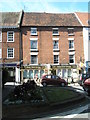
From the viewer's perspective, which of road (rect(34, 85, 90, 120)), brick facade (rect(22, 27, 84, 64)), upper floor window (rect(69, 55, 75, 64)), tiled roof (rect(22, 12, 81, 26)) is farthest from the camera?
tiled roof (rect(22, 12, 81, 26))

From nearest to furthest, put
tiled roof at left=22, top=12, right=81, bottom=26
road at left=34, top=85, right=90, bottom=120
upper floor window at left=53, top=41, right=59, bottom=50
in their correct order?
road at left=34, top=85, right=90, bottom=120
upper floor window at left=53, top=41, right=59, bottom=50
tiled roof at left=22, top=12, right=81, bottom=26

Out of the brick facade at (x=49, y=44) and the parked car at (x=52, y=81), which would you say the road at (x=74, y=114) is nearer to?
the parked car at (x=52, y=81)

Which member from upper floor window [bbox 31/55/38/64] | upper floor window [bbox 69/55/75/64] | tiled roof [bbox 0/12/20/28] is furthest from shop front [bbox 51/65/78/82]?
tiled roof [bbox 0/12/20/28]

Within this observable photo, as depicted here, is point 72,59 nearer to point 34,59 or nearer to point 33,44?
point 34,59

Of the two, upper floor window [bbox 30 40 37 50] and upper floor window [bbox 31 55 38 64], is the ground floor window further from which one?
upper floor window [bbox 30 40 37 50]

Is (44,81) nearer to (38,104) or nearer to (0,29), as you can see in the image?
(0,29)

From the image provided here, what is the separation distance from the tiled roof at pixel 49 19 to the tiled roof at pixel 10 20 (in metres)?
1.27

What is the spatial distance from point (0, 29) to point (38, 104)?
953 inches

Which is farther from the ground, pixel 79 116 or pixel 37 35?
pixel 37 35

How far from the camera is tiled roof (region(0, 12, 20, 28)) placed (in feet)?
114

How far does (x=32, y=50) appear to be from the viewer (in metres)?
34.9

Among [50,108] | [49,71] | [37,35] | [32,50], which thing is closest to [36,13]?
[37,35]

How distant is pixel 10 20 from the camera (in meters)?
36.1

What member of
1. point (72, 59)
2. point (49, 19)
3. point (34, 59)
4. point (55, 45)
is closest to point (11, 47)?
point (34, 59)
